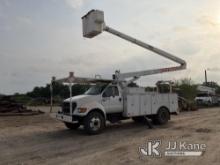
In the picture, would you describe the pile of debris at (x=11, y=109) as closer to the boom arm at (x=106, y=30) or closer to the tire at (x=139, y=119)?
the tire at (x=139, y=119)

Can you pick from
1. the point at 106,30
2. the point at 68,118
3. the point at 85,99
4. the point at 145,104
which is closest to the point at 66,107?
the point at 68,118

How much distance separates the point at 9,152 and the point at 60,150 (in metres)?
1.71

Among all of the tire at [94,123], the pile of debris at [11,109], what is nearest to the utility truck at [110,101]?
the tire at [94,123]

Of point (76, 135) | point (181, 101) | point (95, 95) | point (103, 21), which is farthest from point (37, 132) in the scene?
point (181, 101)

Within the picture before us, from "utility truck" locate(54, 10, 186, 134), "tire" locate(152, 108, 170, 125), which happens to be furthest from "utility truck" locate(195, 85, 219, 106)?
"utility truck" locate(54, 10, 186, 134)

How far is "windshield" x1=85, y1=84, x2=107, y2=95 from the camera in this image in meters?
15.4

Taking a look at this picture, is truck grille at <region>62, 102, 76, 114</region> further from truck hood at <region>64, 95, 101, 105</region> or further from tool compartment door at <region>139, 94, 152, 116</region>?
tool compartment door at <region>139, 94, 152, 116</region>

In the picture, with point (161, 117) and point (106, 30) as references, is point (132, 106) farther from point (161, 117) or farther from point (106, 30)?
point (106, 30)

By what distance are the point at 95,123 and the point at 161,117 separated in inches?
180

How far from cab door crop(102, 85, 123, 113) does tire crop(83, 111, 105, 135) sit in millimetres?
778

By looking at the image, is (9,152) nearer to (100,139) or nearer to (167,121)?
(100,139)

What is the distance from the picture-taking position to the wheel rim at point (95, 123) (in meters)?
14.3

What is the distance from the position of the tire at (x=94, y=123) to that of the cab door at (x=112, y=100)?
0.78 metres

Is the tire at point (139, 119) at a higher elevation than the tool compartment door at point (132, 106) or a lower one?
lower
